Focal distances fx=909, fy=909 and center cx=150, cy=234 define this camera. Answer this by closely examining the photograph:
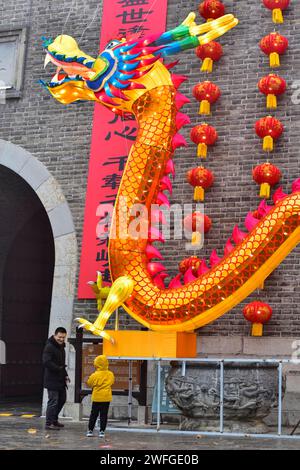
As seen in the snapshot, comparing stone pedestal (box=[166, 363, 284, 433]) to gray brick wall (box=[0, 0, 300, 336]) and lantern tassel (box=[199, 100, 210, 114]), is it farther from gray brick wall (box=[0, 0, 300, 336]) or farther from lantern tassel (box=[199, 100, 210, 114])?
lantern tassel (box=[199, 100, 210, 114])

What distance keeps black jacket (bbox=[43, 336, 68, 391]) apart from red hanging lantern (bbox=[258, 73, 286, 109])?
14.2 feet

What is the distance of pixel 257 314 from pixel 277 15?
13.5ft

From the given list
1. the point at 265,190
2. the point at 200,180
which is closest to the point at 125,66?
the point at 200,180

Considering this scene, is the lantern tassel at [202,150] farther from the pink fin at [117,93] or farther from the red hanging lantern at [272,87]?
the pink fin at [117,93]

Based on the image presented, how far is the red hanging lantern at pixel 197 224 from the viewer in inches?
484

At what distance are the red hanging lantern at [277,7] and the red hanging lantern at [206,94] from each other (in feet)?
4.04

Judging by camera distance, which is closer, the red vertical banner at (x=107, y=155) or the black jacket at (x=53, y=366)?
the black jacket at (x=53, y=366)

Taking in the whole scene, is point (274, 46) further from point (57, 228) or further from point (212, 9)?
point (57, 228)

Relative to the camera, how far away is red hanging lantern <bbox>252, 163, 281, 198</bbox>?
1194 cm

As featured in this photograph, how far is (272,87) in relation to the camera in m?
12.2

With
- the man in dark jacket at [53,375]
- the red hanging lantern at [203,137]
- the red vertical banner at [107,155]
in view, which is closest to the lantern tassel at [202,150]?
the red hanging lantern at [203,137]

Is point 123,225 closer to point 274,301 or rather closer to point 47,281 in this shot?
point 274,301

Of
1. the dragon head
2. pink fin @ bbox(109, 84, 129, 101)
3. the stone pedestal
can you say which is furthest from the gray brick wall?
pink fin @ bbox(109, 84, 129, 101)
